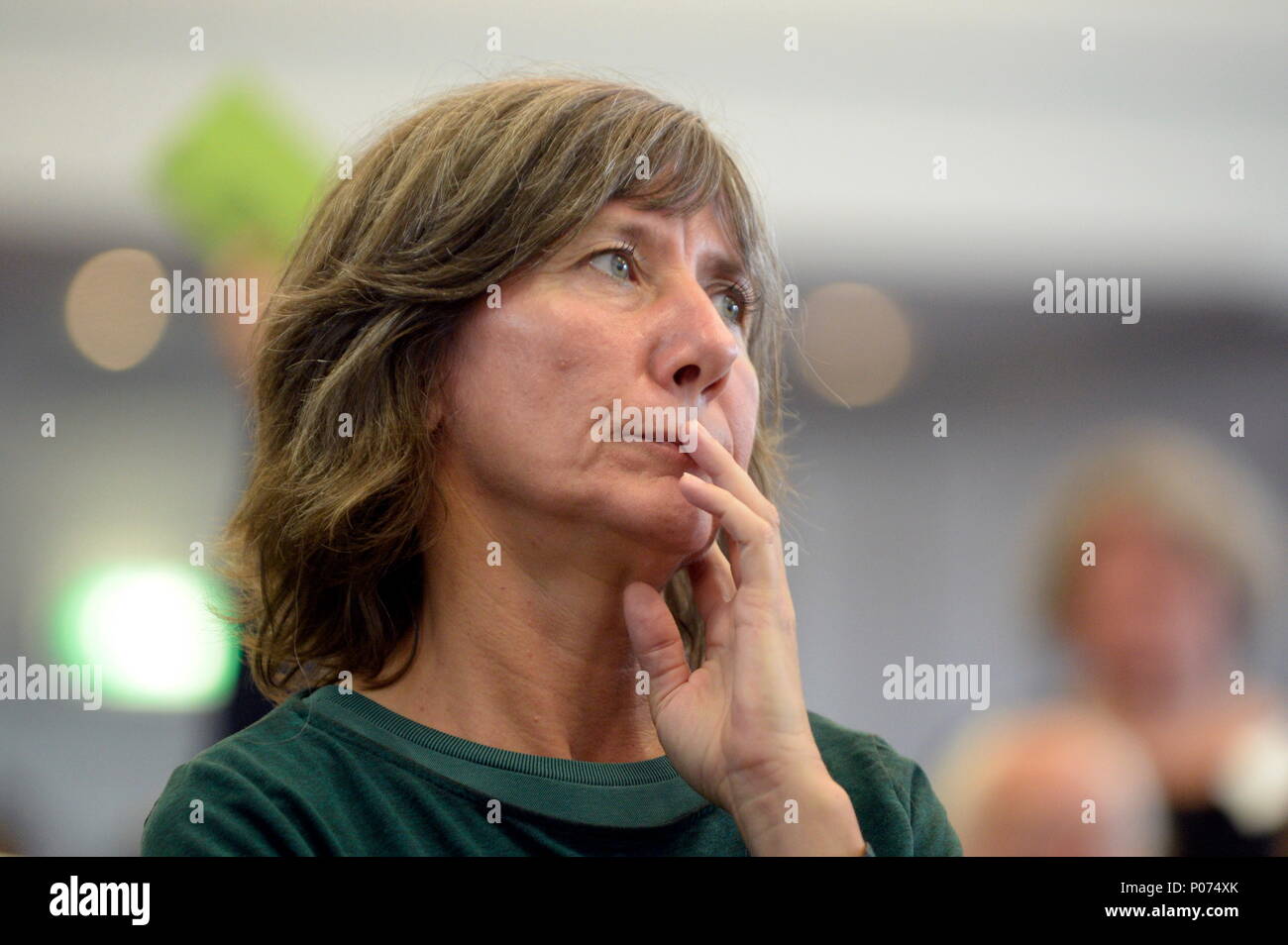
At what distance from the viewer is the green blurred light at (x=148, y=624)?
1.79m

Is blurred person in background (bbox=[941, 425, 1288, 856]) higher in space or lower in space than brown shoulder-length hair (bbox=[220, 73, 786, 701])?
lower

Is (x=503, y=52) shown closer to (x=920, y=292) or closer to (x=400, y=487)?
(x=400, y=487)

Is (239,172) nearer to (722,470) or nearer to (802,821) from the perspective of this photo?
(722,470)

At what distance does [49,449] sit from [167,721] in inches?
17.3

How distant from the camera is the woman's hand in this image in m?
1.38

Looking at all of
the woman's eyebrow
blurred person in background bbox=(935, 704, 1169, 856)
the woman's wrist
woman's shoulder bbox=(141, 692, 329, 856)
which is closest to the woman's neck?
woman's shoulder bbox=(141, 692, 329, 856)

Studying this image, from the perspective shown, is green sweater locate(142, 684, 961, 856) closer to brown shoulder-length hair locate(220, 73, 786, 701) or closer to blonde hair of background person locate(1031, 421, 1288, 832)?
brown shoulder-length hair locate(220, 73, 786, 701)

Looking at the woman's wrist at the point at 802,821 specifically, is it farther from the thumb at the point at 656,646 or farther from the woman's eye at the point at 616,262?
the woman's eye at the point at 616,262

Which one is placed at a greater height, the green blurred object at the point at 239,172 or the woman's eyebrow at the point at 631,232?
the green blurred object at the point at 239,172

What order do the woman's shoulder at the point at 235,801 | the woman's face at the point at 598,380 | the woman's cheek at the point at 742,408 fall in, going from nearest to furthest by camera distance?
the woman's shoulder at the point at 235,801
the woman's face at the point at 598,380
the woman's cheek at the point at 742,408

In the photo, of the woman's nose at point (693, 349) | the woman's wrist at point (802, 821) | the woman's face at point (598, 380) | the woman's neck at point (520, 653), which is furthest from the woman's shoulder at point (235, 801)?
the woman's nose at point (693, 349)

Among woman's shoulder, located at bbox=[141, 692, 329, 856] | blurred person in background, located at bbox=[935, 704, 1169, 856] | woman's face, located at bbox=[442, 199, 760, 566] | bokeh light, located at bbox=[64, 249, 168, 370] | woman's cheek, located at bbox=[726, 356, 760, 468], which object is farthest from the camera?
bokeh light, located at bbox=[64, 249, 168, 370]

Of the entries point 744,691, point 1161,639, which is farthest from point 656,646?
point 1161,639
